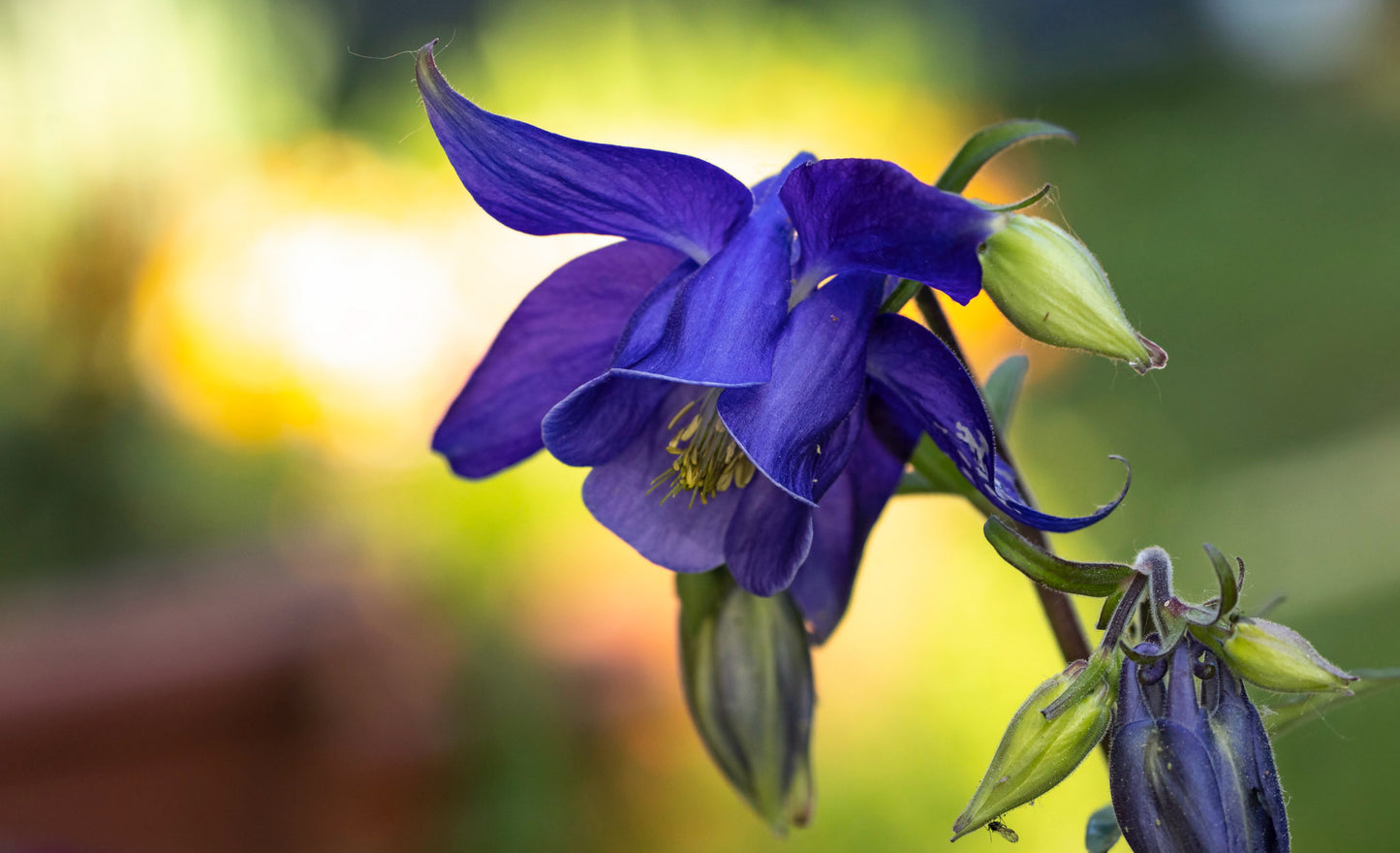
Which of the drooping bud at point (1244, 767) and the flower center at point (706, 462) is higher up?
the flower center at point (706, 462)

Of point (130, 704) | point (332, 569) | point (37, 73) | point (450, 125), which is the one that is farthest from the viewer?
point (37, 73)

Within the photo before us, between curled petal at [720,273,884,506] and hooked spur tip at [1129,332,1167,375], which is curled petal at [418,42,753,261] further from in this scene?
hooked spur tip at [1129,332,1167,375]

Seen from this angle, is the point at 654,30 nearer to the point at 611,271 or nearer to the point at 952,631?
the point at 952,631

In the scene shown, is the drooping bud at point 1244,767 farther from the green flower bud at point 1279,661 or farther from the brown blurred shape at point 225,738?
the brown blurred shape at point 225,738

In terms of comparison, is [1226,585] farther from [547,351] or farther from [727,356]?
[547,351]

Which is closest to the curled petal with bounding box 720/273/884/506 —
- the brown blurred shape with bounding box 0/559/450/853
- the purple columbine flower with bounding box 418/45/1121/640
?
the purple columbine flower with bounding box 418/45/1121/640

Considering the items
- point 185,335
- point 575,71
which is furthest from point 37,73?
point 575,71

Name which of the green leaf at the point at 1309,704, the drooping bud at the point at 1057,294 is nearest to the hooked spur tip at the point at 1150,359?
the drooping bud at the point at 1057,294
